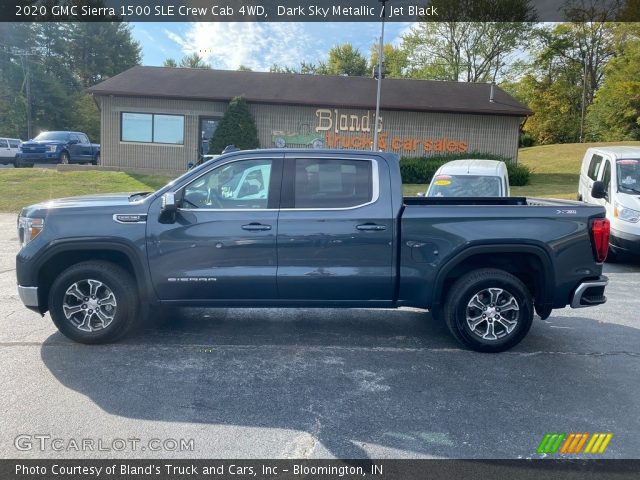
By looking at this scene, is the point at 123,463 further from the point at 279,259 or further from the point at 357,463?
the point at 279,259

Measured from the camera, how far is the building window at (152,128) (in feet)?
78.0

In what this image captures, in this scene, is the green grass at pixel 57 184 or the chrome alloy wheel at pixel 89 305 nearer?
the chrome alloy wheel at pixel 89 305

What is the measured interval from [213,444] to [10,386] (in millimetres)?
1909

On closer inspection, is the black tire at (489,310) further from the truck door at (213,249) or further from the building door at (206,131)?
the building door at (206,131)

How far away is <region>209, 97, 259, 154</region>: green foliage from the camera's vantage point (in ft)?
73.5

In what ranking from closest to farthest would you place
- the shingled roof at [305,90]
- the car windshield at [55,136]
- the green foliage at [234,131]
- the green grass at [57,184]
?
the green grass at [57,184] → the green foliage at [234,131] → the shingled roof at [305,90] → the car windshield at [55,136]

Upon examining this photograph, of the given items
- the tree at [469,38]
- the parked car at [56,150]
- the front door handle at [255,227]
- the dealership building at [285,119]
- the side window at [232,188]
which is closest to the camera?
the front door handle at [255,227]

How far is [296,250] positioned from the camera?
5.12 metres

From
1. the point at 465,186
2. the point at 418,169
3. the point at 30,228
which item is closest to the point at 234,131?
the point at 418,169

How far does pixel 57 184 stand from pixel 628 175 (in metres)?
17.7

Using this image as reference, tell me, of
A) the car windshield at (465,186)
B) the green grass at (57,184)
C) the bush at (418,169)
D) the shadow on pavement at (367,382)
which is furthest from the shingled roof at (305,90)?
the shadow on pavement at (367,382)

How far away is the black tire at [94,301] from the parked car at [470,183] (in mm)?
6637

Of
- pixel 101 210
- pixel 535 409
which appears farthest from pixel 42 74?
pixel 535 409

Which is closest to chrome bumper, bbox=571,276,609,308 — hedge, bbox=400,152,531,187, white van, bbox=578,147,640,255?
white van, bbox=578,147,640,255
